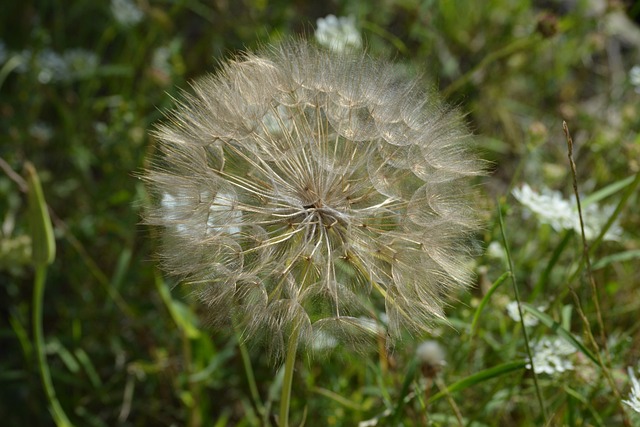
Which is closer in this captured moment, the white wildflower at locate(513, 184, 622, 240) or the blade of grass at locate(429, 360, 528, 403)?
the blade of grass at locate(429, 360, 528, 403)

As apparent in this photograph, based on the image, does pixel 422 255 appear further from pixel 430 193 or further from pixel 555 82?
pixel 555 82

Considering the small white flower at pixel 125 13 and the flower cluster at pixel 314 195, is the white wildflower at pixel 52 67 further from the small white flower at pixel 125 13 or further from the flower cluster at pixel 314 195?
the flower cluster at pixel 314 195

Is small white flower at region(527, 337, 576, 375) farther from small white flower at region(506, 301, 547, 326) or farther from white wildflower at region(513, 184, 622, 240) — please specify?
white wildflower at region(513, 184, 622, 240)

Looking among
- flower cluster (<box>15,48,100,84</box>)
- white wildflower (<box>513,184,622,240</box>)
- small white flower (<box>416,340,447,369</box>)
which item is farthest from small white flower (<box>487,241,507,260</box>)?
flower cluster (<box>15,48,100,84</box>)

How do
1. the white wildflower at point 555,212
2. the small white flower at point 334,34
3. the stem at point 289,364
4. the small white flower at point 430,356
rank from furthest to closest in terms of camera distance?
the small white flower at point 334,34
the white wildflower at point 555,212
the small white flower at point 430,356
the stem at point 289,364

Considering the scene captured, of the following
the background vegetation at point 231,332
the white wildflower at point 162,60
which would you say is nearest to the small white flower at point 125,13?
the background vegetation at point 231,332

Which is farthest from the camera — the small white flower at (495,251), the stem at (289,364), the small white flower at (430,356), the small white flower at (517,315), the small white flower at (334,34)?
the small white flower at (334,34)

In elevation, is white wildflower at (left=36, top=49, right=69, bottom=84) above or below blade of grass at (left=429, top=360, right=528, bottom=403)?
above
